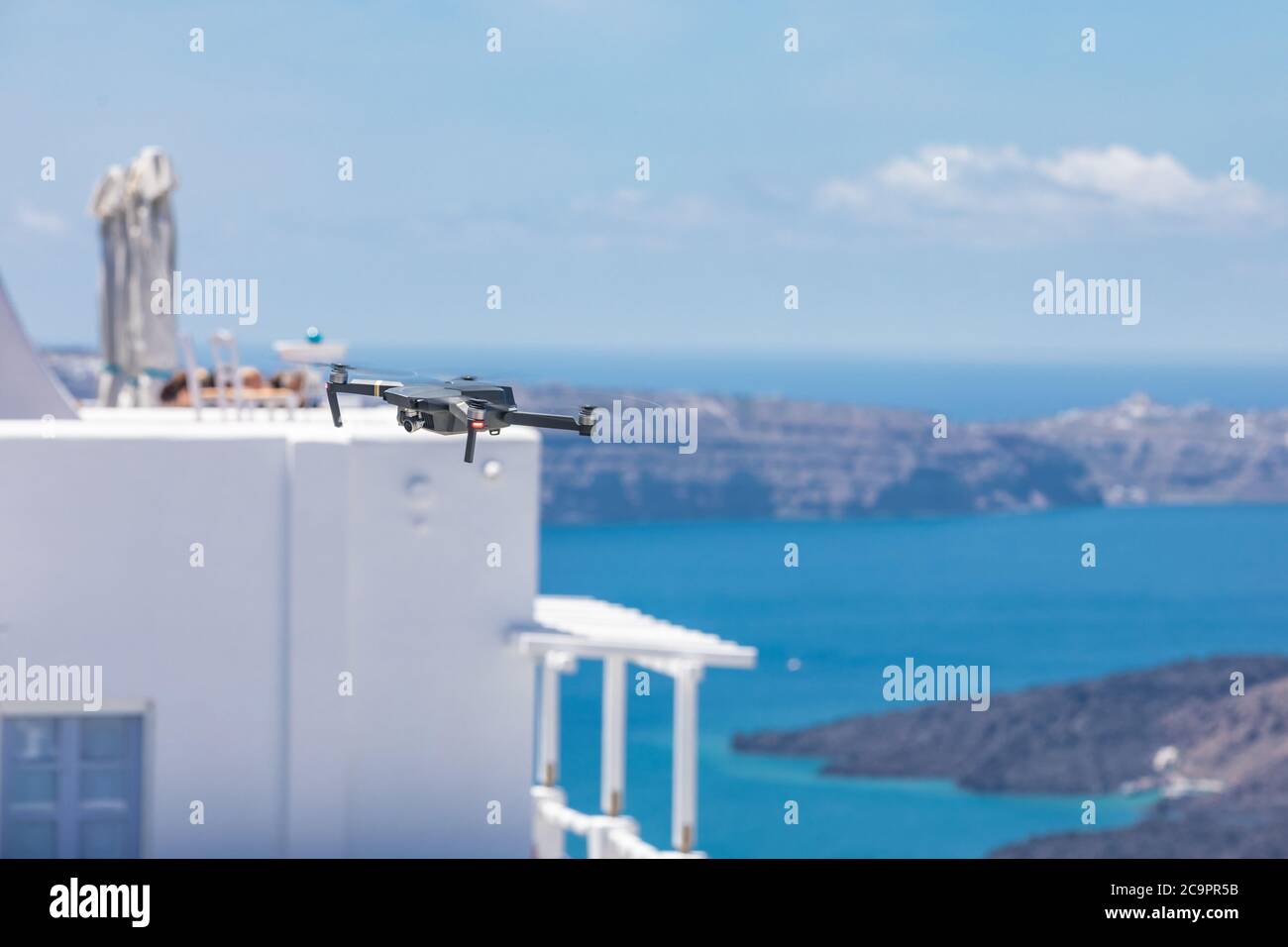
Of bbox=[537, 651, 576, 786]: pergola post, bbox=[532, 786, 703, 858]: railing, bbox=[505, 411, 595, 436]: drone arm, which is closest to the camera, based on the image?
bbox=[505, 411, 595, 436]: drone arm

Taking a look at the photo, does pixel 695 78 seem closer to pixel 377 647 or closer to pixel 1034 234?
pixel 1034 234

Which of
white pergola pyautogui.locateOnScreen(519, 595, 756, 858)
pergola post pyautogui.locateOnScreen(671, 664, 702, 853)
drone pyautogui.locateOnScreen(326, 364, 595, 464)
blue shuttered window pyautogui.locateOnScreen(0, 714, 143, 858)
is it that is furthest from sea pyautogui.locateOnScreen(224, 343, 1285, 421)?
drone pyautogui.locateOnScreen(326, 364, 595, 464)

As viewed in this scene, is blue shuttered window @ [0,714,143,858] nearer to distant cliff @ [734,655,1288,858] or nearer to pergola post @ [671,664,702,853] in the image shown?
pergola post @ [671,664,702,853]

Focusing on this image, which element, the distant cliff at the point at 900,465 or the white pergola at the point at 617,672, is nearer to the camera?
the white pergola at the point at 617,672

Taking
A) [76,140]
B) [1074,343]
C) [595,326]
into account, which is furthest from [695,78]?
[1074,343]

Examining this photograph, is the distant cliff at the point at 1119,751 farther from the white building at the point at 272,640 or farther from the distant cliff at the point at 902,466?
the white building at the point at 272,640

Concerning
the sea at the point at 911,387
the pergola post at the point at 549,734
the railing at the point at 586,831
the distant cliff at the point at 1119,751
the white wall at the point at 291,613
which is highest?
the sea at the point at 911,387

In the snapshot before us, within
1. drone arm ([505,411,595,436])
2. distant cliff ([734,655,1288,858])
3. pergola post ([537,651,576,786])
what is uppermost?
drone arm ([505,411,595,436])

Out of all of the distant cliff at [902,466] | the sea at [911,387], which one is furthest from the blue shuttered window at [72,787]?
the distant cliff at [902,466]
